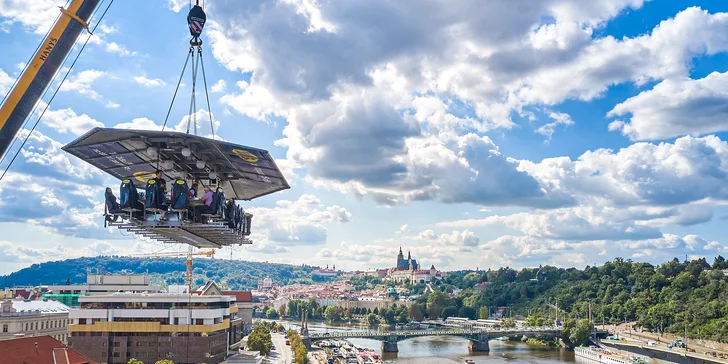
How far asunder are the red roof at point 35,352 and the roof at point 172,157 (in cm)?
1284

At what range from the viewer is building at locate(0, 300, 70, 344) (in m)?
39.5

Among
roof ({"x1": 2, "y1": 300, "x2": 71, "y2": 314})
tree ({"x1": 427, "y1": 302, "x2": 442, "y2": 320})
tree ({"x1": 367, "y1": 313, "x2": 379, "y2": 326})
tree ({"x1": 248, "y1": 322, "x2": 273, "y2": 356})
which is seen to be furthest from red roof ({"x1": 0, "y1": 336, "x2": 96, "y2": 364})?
tree ({"x1": 427, "y1": 302, "x2": 442, "y2": 320})

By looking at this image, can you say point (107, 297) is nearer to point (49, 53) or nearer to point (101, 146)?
point (49, 53)

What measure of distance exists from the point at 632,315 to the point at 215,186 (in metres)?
90.8

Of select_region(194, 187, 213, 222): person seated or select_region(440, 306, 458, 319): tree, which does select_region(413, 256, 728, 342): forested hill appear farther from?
select_region(194, 187, 213, 222): person seated

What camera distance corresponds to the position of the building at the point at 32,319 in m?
39.5

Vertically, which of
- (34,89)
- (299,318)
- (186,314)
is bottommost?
(299,318)

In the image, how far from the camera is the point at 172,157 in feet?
31.7

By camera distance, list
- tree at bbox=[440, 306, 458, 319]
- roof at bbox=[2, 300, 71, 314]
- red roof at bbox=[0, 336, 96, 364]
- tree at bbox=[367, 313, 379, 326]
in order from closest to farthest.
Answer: red roof at bbox=[0, 336, 96, 364] < roof at bbox=[2, 300, 71, 314] < tree at bbox=[367, 313, 379, 326] < tree at bbox=[440, 306, 458, 319]

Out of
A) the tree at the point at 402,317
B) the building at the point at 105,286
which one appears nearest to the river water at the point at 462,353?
the building at the point at 105,286

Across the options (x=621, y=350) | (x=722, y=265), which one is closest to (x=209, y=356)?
(x=621, y=350)

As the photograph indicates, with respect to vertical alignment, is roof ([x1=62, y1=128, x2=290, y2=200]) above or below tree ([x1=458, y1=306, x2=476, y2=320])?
above

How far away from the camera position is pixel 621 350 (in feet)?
238

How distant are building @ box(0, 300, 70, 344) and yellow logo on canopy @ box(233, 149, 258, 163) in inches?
1346
